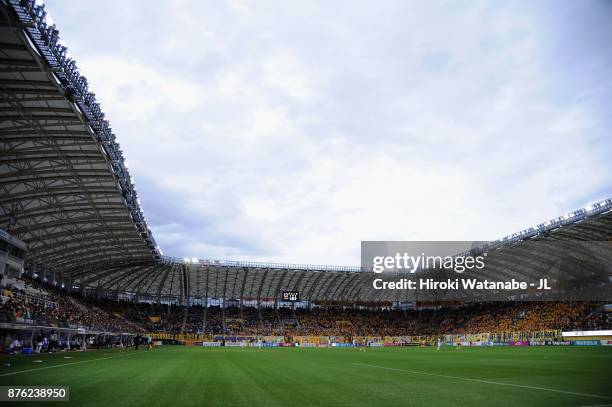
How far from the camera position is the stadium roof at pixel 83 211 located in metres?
22.6

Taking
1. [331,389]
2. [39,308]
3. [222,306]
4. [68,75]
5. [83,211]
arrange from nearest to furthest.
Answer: [331,389], [68,75], [39,308], [83,211], [222,306]

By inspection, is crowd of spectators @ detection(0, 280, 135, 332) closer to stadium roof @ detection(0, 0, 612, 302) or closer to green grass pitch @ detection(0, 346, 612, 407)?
stadium roof @ detection(0, 0, 612, 302)

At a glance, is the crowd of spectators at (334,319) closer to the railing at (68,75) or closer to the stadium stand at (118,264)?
the stadium stand at (118,264)

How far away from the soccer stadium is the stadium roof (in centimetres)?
16

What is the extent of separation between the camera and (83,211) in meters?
44.9

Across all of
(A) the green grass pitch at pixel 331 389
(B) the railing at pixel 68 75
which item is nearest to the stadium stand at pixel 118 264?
(B) the railing at pixel 68 75

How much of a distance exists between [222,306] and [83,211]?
57664 mm

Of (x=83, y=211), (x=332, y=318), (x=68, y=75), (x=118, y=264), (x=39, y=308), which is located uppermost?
(x=68, y=75)

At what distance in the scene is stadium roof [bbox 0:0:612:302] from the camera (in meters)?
22.6

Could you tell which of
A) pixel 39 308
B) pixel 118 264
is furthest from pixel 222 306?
pixel 39 308

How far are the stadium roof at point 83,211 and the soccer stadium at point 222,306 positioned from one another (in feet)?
0.52

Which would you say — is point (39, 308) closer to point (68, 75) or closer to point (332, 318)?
point (68, 75)

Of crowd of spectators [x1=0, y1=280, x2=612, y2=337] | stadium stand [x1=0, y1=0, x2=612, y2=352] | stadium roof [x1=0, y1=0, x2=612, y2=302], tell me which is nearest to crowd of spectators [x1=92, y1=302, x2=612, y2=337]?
crowd of spectators [x1=0, y1=280, x2=612, y2=337]

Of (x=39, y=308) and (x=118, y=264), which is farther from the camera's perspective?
(x=118, y=264)
